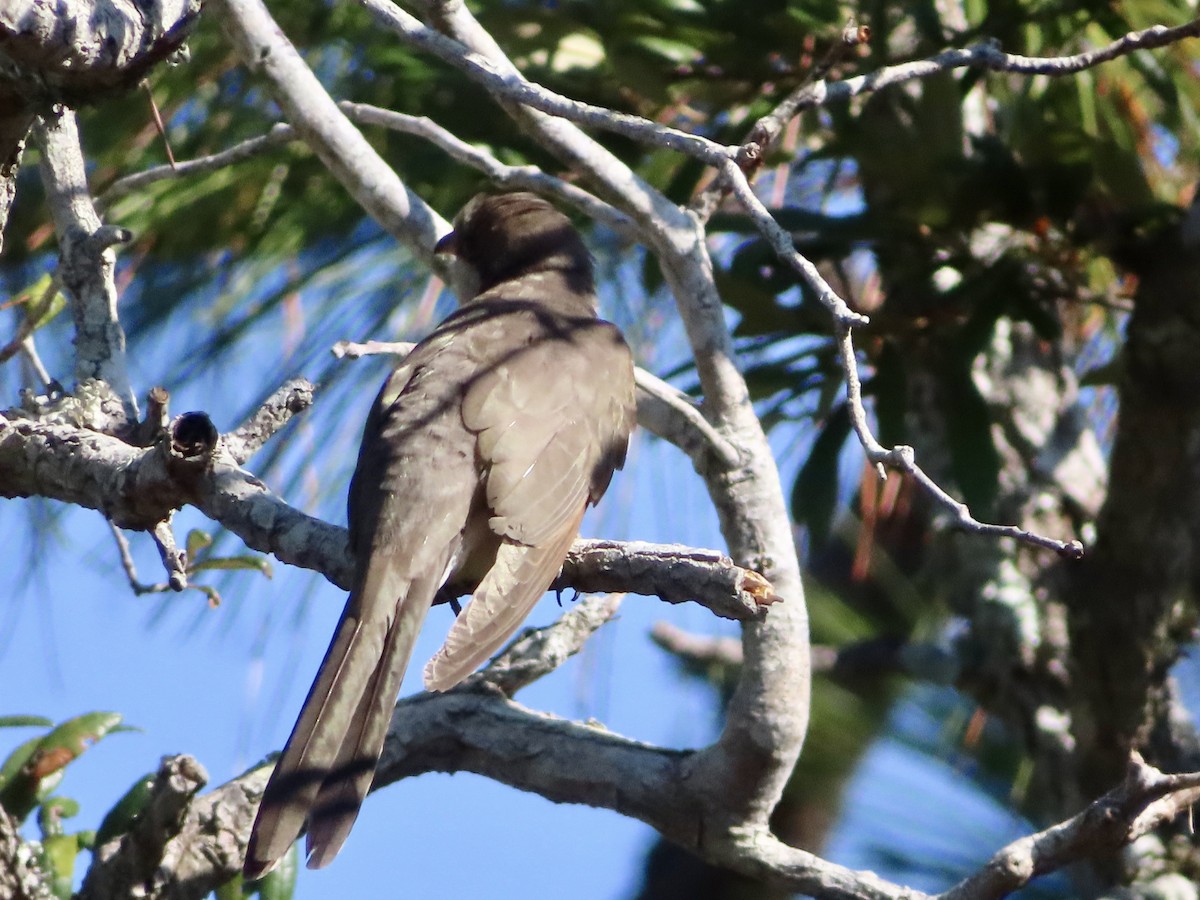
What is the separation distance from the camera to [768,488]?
2980mm

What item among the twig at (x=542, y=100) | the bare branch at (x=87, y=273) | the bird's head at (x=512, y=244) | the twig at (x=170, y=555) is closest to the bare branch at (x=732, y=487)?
the twig at (x=542, y=100)

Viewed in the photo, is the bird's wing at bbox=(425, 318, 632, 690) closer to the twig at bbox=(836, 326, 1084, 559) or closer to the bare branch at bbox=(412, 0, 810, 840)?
the bare branch at bbox=(412, 0, 810, 840)

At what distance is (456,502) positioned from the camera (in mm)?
3207

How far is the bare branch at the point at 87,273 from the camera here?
283cm

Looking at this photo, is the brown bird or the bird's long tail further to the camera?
the brown bird

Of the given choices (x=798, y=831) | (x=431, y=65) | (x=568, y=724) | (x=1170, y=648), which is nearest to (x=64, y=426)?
(x=568, y=724)

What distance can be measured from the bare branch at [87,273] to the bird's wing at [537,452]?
80 centimetres

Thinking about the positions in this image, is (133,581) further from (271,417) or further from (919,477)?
(919,477)

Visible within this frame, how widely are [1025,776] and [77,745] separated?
128 inches

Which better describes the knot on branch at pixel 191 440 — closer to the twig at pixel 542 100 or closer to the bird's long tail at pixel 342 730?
the bird's long tail at pixel 342 730

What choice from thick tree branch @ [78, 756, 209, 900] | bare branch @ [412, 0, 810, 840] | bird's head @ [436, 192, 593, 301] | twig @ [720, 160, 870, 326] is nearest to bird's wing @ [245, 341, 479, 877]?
thick tree branch @ [78, 756, 209, 900]

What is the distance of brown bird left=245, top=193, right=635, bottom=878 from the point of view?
2.65 metres

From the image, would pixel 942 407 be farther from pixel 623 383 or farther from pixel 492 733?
pixel 492 733

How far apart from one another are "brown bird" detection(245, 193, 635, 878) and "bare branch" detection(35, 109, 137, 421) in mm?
600
